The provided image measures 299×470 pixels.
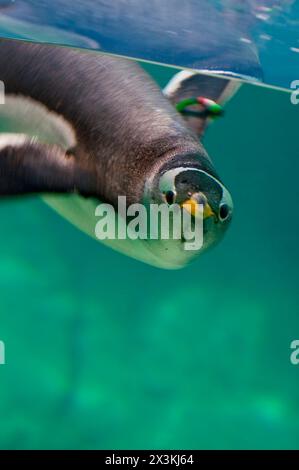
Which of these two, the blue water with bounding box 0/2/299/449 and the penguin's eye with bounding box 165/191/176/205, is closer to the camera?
the penguin's eye with bounding box 165/191/176/205

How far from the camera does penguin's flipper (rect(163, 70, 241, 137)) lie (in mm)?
3223

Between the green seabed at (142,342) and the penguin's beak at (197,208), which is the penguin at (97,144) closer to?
the penguin's beak at (197,208)

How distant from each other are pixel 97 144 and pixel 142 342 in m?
3.97

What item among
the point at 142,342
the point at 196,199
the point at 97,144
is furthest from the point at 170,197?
the point at 142,342

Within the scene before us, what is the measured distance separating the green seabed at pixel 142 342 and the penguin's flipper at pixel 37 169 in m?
3.19

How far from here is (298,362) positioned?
20.3 ft

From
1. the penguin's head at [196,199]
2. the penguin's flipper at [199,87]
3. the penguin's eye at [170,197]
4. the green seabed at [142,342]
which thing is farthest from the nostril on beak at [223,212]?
the green seabed at [142,342]

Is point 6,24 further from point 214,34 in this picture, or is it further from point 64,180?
point 214,34

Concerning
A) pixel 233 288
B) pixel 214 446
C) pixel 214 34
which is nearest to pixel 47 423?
pixel 214 446

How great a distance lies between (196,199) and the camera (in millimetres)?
1728

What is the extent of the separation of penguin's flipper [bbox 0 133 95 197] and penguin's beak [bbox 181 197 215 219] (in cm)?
64

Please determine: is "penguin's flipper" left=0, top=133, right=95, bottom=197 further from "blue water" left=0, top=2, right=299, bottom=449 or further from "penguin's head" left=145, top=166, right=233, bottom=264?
"blue water" left=0, top=2, right=299, bottom=449

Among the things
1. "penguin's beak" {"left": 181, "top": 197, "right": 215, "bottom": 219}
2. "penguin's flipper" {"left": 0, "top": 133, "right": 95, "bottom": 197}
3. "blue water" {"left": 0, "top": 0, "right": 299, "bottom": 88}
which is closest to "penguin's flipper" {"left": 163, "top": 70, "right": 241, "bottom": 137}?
"blue water" {"left": 0, "top": 0, "right": 299, "bottom": 88}

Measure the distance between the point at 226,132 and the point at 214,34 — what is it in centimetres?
605
